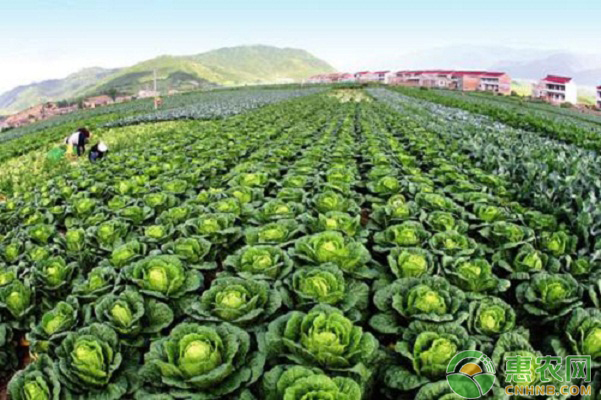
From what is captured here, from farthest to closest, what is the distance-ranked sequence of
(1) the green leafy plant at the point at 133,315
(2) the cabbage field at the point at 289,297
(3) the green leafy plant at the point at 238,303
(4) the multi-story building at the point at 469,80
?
1. (4) the multi-story building at the point at 469,80
2. (1) the green leafy plant at the point at 133,315
3. (3) the green leafy plant at the point at 238,303
4. (2) the cabbage field at the point at 289,297

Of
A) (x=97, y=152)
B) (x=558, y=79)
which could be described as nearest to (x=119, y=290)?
(x=97, y=152)

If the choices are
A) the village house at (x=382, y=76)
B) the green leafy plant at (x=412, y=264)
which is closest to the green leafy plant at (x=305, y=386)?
the green leafy plant at (x=412, y=264)

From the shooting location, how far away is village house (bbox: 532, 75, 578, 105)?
9412cm

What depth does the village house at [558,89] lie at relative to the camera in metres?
94.1

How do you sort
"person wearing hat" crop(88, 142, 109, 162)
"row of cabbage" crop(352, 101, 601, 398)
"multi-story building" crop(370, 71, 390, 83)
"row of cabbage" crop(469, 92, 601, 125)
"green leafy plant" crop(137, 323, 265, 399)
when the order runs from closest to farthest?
1. "green leafy plant" crop(137, 323, 265, 399)
2. "row of cabbage" crop(352, 101, 601, 398)
3. "person wearing hat" crop(88, 142, 109, 162)
4. "row of cabbage" crop(469, 92, 601, 125)
5. "multi-story building" crop(370, 71, 390, 83)

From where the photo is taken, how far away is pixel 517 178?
7691 mm

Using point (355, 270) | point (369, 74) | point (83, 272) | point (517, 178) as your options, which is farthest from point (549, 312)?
point (369, 74)

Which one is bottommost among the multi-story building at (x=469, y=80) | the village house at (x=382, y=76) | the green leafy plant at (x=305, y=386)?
the green leafy plant at (x=305, y=386)

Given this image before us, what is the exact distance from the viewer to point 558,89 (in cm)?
9662

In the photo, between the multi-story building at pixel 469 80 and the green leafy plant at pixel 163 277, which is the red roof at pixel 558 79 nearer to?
the multi-story building at pixel 469 80

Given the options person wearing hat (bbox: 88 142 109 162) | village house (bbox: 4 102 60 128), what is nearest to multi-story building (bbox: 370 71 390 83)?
village house (bbox: 4 102 60 128)

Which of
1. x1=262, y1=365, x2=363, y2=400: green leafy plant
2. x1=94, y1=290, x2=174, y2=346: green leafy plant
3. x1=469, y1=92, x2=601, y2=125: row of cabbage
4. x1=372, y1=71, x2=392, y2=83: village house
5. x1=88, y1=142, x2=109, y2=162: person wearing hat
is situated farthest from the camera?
x1=372, y1=71, x2=392, y2=83: village house

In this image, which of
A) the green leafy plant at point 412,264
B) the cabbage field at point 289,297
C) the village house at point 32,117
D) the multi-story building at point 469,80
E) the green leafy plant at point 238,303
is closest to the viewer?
the cabbage field at point 289,297

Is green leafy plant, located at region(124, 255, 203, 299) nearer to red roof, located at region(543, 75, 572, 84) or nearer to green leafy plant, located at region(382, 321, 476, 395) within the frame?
green leafy plant, located at region(382, 321, 476, 395)
